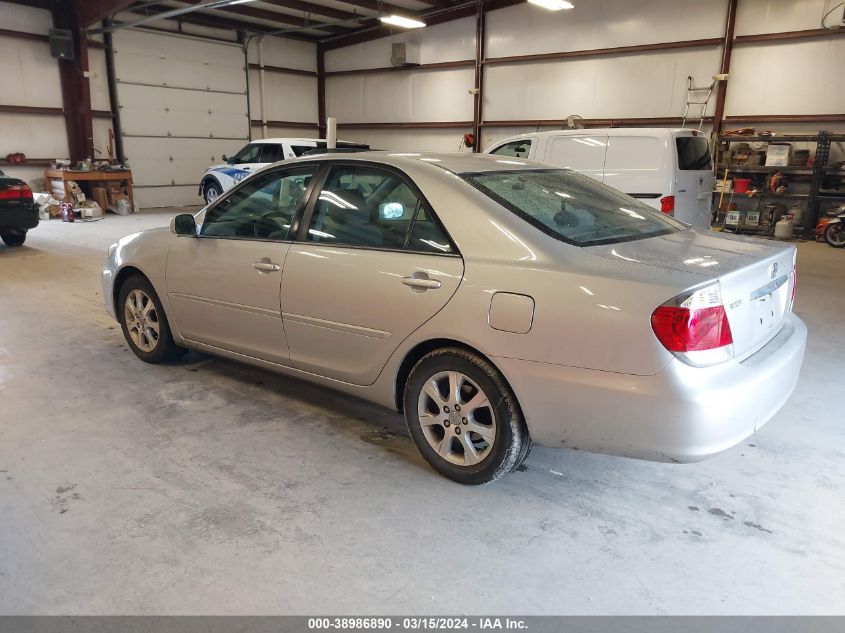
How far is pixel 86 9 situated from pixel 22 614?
15.4 metres

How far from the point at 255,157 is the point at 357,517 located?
12.7 metres

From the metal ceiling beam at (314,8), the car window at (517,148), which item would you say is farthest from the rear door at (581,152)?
the metal ceiling beam at (314,8)

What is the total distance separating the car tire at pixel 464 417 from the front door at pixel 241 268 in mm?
951

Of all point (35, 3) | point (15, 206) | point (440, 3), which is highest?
point (440, 3)

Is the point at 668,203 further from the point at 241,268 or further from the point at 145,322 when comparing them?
the point at 145,322

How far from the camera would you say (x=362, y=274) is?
9.68 ft

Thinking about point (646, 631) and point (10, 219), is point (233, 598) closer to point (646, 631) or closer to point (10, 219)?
point (646, 631)

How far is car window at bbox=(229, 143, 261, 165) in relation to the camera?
1394cm

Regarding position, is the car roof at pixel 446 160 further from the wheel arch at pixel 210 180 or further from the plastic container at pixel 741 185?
the wheel arch at pixel 210 180

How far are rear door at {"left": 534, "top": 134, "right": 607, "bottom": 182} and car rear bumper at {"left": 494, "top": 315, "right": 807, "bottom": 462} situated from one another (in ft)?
19.3

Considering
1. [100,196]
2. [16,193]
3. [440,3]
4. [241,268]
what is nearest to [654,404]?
[241,268]

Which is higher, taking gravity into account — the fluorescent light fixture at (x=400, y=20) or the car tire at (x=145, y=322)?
the fluorescent light fixture at (x=400, y=20)

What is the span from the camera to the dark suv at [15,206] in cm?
862

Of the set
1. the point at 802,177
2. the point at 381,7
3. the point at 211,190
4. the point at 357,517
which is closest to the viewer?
the point at 357,517
